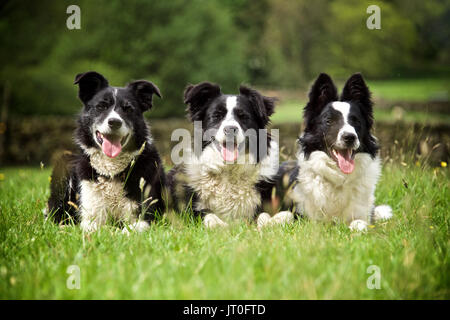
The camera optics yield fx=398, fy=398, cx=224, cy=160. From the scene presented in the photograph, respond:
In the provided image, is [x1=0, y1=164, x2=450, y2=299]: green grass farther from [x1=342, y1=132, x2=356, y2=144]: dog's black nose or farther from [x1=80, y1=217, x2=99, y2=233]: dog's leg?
[x1=342, y1=132, x2=356, y2=144]: dog's black nose

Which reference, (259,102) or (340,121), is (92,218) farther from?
(340,121)

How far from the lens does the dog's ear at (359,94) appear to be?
4285mm

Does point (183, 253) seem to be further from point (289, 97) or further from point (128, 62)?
point (289, 97)

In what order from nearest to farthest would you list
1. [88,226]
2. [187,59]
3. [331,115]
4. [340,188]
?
[88,226], [331,115], [340,188], [187,59]

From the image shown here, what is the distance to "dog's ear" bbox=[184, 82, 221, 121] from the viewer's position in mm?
4406

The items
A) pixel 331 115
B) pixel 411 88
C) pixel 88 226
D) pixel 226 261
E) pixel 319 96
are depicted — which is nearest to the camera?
pixel 226 261

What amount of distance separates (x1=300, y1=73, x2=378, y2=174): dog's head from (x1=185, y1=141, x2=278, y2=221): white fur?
0.70 m

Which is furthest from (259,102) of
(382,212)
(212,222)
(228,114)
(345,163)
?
(382,212)

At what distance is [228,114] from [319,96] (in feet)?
3.41

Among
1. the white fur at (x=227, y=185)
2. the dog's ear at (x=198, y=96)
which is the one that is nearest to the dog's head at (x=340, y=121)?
the white fur at (x=227, y=185)

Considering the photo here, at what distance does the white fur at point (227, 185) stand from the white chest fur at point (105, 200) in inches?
Result: 30.9

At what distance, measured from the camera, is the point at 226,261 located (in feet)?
9.90
